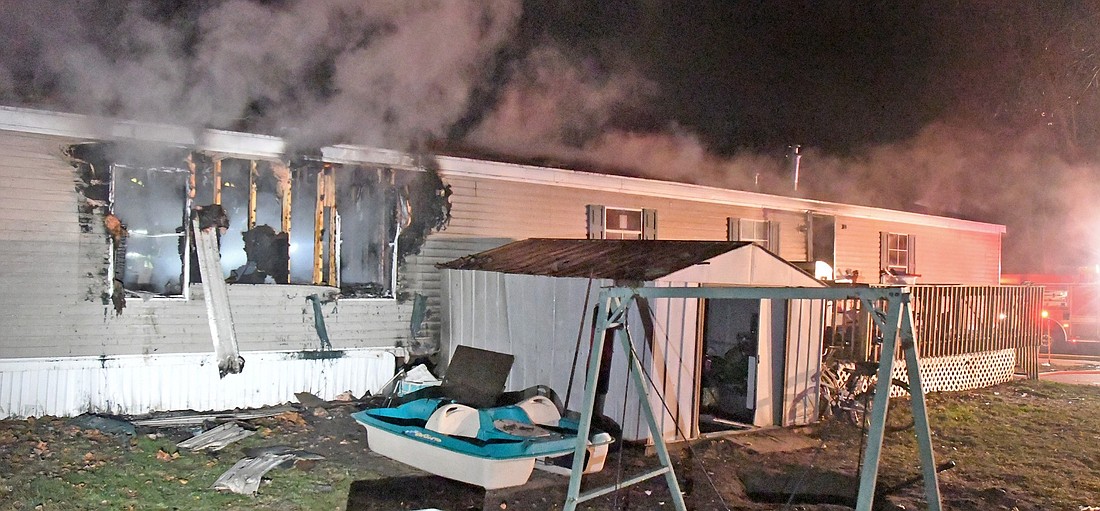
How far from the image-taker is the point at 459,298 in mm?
10141

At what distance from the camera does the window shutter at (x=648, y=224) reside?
42.8ft

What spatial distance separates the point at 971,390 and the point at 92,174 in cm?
1422

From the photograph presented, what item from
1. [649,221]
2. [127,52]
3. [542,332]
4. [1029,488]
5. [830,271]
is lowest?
[1029,488]

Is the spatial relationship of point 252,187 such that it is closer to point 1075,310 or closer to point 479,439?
point 479,439

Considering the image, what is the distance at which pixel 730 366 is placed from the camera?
10.2 meters

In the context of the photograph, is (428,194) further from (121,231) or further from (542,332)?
(121,231)

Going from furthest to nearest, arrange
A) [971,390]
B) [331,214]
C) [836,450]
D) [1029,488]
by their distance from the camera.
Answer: [971,390]
[331,214]
[836,450]
[1029,488]

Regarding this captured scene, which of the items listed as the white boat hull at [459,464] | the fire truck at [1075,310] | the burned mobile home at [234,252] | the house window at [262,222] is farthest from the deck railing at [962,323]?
the fire truck at [1075,310]

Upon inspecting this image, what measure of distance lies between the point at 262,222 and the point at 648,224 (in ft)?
21.7

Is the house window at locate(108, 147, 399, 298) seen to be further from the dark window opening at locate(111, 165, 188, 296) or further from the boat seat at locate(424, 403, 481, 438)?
the boat seat at locate(424, 403, 481, 438)

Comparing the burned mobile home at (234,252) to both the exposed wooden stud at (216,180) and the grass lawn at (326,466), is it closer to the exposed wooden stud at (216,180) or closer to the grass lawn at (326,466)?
the exposed wooden stud at (216,180)

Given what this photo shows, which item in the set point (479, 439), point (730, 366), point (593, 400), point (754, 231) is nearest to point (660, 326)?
point (479, 439)

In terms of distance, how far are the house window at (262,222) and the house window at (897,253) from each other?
12642 millimetres

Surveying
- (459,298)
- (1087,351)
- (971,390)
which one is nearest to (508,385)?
(459,298)
